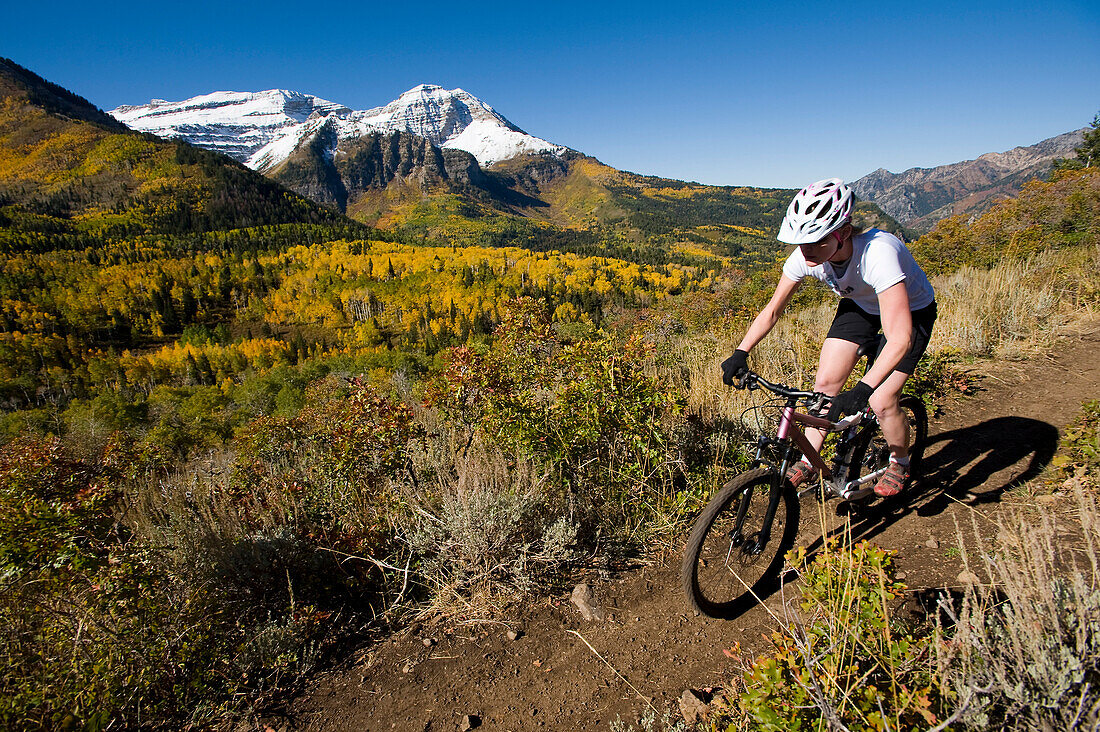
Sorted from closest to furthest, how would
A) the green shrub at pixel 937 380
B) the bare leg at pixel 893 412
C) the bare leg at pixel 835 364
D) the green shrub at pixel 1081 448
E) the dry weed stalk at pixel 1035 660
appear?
the dry weed stalk at pixel 1035 660 → the bare leg at pixel 893 412 → the green shrub at pixel 1081 448 → the bare leg at pixel 835 364 → the green shrub at pixel 937 380

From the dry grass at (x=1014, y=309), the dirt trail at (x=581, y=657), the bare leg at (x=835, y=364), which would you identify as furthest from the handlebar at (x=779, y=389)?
the dry grass at (x=1014, y=309)

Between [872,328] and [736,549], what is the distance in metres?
1.91

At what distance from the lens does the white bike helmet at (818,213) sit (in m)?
2.78

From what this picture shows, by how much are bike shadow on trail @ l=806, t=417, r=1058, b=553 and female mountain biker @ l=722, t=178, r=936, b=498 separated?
34 cm

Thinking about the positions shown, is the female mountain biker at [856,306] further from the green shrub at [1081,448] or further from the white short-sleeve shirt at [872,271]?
the green shrub at [1081,448]

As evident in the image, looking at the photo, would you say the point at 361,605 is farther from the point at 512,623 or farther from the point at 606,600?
the point at 606,600

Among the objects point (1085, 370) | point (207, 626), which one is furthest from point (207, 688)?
point (1085, 370)

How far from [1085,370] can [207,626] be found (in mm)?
8788

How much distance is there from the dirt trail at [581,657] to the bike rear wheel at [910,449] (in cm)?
30

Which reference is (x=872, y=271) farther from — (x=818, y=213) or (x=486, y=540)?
(x=486, y=540)

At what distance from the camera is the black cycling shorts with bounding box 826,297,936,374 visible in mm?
3258

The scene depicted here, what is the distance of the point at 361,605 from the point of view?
3402mm

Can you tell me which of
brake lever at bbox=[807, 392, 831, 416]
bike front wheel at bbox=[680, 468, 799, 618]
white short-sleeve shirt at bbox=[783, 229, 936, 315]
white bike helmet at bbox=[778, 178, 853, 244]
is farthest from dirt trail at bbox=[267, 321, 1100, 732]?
white bike helmet at bbox=[778, 178, 853, 244]

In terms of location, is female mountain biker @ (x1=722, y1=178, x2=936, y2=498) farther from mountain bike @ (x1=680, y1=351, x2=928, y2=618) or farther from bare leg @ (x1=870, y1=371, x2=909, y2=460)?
mountain bike @ (x1=680, y1=351, x2=928, y2=618)
